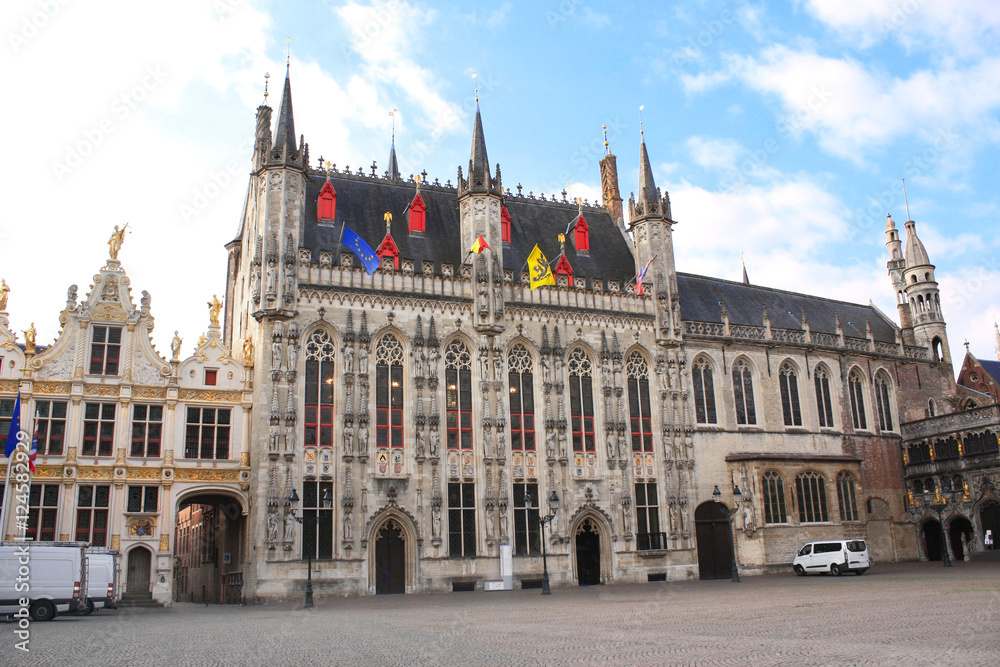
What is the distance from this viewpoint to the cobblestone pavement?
12664 mm

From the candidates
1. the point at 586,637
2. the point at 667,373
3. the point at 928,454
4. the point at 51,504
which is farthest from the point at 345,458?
the point at 928,454

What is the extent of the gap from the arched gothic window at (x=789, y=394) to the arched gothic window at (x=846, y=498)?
3747mm

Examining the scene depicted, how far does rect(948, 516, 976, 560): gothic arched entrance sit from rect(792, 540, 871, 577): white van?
36.8 feet

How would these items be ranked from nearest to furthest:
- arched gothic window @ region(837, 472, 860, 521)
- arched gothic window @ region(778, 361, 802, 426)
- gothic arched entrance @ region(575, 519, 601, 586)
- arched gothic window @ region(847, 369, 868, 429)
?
gothic arched entrance @ region(575, 519, 601, 586) → arched gothic window @ region(837, 472, 860, 521) → arched gothic window @ region(778, 361, 802, 426) → arched gothic window @ region(847, 369, 868, 429)

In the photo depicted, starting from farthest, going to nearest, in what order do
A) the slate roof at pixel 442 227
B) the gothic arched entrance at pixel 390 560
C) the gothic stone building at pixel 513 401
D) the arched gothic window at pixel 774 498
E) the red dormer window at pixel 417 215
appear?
1. the red dormer window at pixel 417 215
2. the arched gothic window at pixel 774 498
3. the slate roof at pixel 442 227
4. the gothic stone building at pixel 513 401
5. the gothic arched entrance at pixel 390 560

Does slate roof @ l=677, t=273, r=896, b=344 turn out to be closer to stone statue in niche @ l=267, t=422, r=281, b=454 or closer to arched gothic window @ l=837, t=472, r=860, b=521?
arched gothic window @ l=837, t=472, r=860, b=521

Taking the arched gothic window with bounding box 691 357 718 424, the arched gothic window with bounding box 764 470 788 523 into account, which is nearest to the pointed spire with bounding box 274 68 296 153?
the arched gothic window with bounding box 691 357 718 424

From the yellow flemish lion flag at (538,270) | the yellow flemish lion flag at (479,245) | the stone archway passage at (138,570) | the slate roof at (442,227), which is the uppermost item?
the slate roof at (442,227)

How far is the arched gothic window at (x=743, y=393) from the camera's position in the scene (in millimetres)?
45594

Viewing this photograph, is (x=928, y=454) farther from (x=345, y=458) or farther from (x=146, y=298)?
(x=146, y=298)

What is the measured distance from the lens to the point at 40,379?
3356 centimetres

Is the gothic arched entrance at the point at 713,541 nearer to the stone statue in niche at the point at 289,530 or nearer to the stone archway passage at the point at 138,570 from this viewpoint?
the stone statue in niche at the point at 289,530

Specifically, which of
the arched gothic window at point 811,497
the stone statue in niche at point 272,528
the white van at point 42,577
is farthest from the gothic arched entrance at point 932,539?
the white van at point 42,577

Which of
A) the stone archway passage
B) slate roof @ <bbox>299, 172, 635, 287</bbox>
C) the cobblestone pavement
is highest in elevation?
slate roof @ <bbox>299, 172, 635, 287</bbox>
